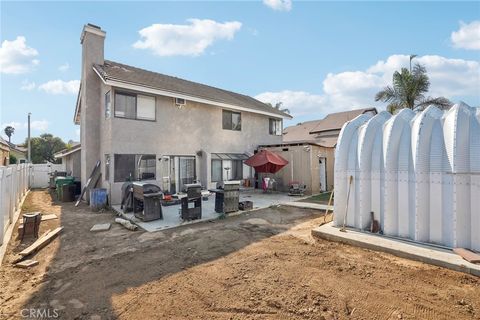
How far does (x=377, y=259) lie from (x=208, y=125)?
39.6 feet

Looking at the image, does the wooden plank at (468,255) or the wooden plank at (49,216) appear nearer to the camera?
the wooden plank at (468,255)

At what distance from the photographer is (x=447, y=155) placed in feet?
17.9

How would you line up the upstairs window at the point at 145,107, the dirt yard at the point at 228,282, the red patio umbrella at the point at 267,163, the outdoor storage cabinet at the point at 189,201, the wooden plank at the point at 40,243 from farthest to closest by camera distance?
the red patio umbrella at the point at 267,163
the upstairs window at the point at 145,107
the outdoor storage cabinet at the point at 189,201
the wooden plank at the point at 40,243
the dirt yard at the point at 228,282

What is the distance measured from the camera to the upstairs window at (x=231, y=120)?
16.5 m

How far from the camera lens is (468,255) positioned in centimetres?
489

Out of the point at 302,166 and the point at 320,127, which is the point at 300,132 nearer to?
the point at 320,127

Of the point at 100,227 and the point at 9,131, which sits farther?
the point at 9,131

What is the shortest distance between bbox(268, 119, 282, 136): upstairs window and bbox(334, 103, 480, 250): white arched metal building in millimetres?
13038

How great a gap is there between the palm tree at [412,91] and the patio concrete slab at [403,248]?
68.6 feet

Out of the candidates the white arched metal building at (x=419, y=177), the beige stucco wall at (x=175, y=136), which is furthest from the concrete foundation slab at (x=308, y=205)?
the beige stucco wall at (x=175, y=136)

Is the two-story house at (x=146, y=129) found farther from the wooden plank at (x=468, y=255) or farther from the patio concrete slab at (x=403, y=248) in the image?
the wooden plank at (x=468, y=255)

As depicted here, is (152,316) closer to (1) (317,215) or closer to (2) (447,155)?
(2) (447,155)

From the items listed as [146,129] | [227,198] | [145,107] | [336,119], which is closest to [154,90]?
[145,107]

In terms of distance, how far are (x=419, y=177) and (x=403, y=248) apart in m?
1.69
